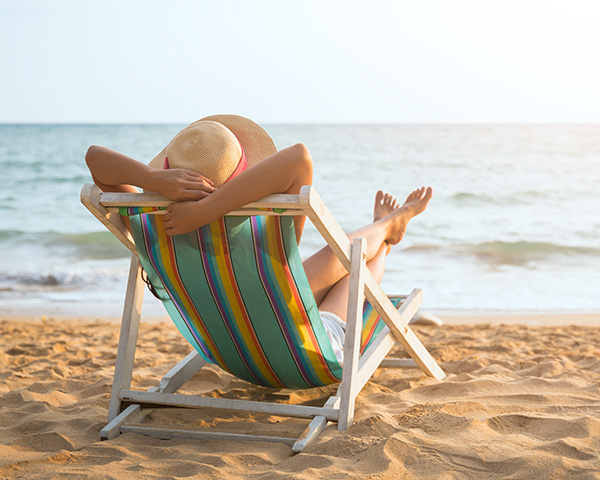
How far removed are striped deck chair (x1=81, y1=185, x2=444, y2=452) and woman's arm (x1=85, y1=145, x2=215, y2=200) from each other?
6 centimetres

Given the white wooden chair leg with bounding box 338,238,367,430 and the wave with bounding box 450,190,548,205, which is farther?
the wave with bounding box 450,190,548,205

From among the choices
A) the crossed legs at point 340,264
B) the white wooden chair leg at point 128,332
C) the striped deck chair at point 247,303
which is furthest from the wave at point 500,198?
the white wooden chair leg at point 128,332

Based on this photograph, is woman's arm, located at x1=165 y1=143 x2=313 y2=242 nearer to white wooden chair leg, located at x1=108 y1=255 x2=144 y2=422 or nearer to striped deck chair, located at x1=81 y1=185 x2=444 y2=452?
striped deck chair, located at x1=81 y1=185 x2=444 y2=452

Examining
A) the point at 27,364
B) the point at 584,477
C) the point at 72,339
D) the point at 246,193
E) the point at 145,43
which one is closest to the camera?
the point at 584,477

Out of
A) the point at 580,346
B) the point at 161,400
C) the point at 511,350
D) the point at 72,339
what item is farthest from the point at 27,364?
the point at 580,346

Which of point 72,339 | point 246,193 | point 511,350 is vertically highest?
point 246,193

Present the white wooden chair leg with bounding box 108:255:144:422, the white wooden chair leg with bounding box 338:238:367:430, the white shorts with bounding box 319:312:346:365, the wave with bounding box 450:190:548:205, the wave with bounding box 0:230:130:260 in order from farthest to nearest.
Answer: the wave with bounding box 450:190:548:205, the wave with bounding box 0:230:130:260, the white shorts with bounding box 319:312:346:365, the white wooden chair leg with bounding box 108:255:144:422, the white wooden chair leg with bounding box 338:238:367:430

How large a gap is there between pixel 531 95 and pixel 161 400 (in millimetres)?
29576

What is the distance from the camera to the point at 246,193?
196 cm

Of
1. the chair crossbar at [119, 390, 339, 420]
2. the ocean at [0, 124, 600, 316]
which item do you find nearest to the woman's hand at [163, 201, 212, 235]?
the chair crossbar at [119, 390, 339, 420]

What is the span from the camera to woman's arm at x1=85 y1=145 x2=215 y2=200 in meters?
2.00

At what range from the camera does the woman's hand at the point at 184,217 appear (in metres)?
2.00

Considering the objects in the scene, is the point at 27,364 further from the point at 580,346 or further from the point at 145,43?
the point at 145,43

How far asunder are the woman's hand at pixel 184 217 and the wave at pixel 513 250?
705 centimetres
